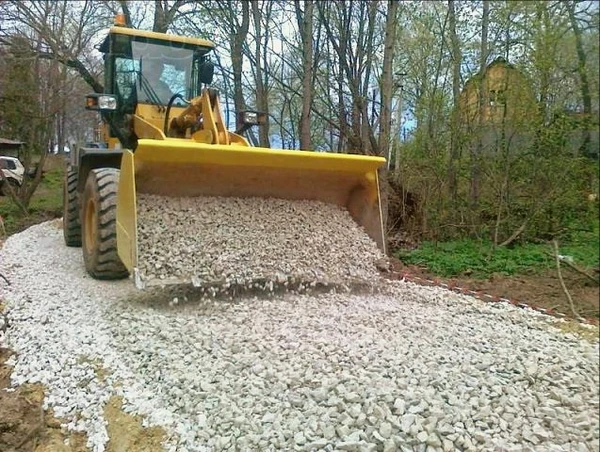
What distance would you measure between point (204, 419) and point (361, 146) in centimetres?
463

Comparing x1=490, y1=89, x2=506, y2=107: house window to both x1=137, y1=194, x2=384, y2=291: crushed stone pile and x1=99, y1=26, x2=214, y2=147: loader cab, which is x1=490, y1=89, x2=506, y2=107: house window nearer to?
x1=137, y1=194, x2=384, y2=291: crushed stone pile

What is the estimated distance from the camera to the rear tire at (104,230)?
140 inches

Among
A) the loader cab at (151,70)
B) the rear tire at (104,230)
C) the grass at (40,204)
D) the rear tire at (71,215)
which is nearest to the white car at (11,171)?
the grass at (40,204)

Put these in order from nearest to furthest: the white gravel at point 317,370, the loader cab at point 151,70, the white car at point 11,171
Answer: the white gravel at point 317,370 → the white car at point 11,171 → the loader cab at point 151,70

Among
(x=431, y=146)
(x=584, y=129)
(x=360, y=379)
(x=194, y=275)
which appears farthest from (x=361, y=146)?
(x=584, y=129)

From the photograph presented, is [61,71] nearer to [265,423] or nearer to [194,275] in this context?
[194,275]

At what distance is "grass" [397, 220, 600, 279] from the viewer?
1023 mm

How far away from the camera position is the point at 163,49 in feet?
13.8

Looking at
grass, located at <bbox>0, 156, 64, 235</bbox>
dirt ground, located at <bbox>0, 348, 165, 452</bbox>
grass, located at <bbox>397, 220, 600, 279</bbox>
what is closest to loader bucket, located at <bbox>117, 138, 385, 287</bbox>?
grass, located at <bbox>0, 156, 64, 235</bbox>

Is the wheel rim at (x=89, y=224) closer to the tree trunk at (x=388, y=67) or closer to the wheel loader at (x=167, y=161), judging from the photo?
the wheel loader at (x=167, y=161)

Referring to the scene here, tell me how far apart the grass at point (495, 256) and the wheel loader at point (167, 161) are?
72 cm

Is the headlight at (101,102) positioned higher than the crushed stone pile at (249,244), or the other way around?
the headlight at (101,102)

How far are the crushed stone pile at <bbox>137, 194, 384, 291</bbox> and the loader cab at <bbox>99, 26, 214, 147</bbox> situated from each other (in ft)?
4.23

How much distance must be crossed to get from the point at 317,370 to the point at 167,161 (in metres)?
1.73
